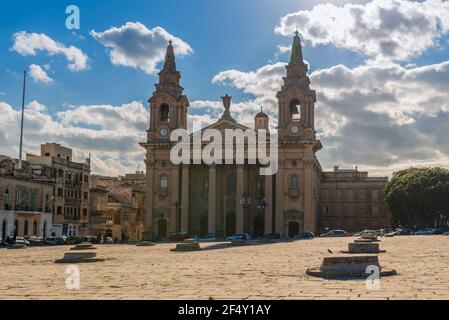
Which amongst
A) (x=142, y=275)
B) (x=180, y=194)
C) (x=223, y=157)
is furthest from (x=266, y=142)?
(x=142, y=275)

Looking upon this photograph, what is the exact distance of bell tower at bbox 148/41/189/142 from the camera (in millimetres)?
73062

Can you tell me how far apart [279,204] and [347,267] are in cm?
5378

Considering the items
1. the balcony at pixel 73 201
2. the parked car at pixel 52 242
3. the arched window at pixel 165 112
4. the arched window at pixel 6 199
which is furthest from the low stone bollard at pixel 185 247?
the balcony at pixel 73 201

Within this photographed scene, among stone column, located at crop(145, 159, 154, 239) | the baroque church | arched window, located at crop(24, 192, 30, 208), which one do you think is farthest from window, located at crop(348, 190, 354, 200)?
arched window, located at crop(24, 192, 30, 208)

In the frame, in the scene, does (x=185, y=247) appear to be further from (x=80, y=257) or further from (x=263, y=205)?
(x=263, y=205)

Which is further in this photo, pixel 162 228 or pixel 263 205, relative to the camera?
pixel 162 228

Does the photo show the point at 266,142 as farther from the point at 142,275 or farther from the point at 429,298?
the point at 429,298

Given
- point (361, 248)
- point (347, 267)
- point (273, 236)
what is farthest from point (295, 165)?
point (347, 267)

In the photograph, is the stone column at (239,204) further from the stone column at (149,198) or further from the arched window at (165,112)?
the arched window at (165,112)

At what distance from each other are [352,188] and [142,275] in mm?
80590

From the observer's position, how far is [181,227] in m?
70.9

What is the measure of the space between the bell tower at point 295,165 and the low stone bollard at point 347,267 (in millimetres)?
53138

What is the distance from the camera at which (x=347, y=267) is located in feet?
50.2
